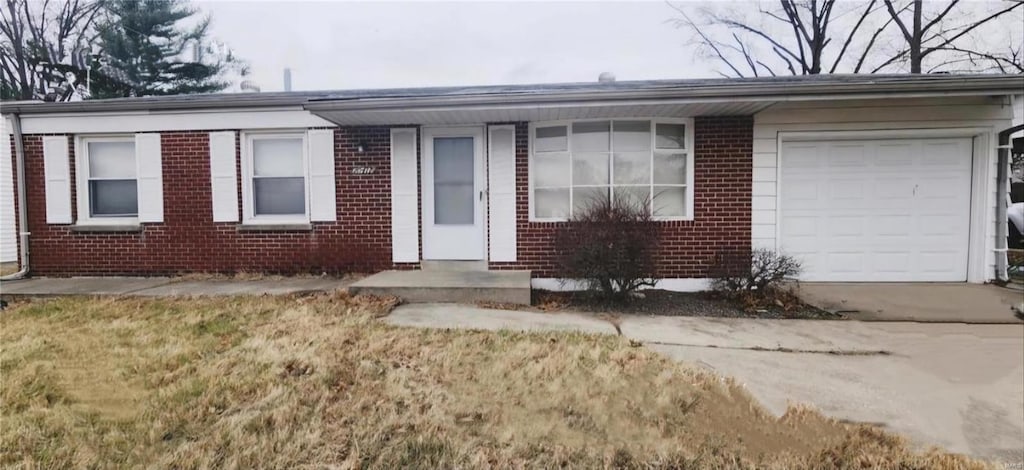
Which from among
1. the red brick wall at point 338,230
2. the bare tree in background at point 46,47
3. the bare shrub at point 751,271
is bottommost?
the bare shrub at point 751,271

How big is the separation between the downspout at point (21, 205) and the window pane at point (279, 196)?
3.48 m

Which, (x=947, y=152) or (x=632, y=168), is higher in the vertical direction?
(x=947, y=152)

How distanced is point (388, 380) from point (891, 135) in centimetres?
742

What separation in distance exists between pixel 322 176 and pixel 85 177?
3.74 metres

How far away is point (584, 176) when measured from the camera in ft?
22.7

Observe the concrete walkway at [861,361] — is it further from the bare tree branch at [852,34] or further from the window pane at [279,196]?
the bare tree branch at [852,34]

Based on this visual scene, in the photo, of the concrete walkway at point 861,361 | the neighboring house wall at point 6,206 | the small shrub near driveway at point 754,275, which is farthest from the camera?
the neighboring house wall at point 6,206

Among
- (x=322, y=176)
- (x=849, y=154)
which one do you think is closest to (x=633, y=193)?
(x=849, y=154)

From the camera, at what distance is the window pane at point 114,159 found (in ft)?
24.3

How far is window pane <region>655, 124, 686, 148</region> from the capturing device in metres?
6.83

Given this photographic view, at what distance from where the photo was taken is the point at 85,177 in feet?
24.2

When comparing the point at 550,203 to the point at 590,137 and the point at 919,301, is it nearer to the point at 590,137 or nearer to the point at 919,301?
the point at 590,137

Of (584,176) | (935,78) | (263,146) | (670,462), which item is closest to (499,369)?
(670,462)

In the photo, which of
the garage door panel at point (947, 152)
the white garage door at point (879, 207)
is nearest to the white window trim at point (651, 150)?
the white garage door at point (879, 207)
